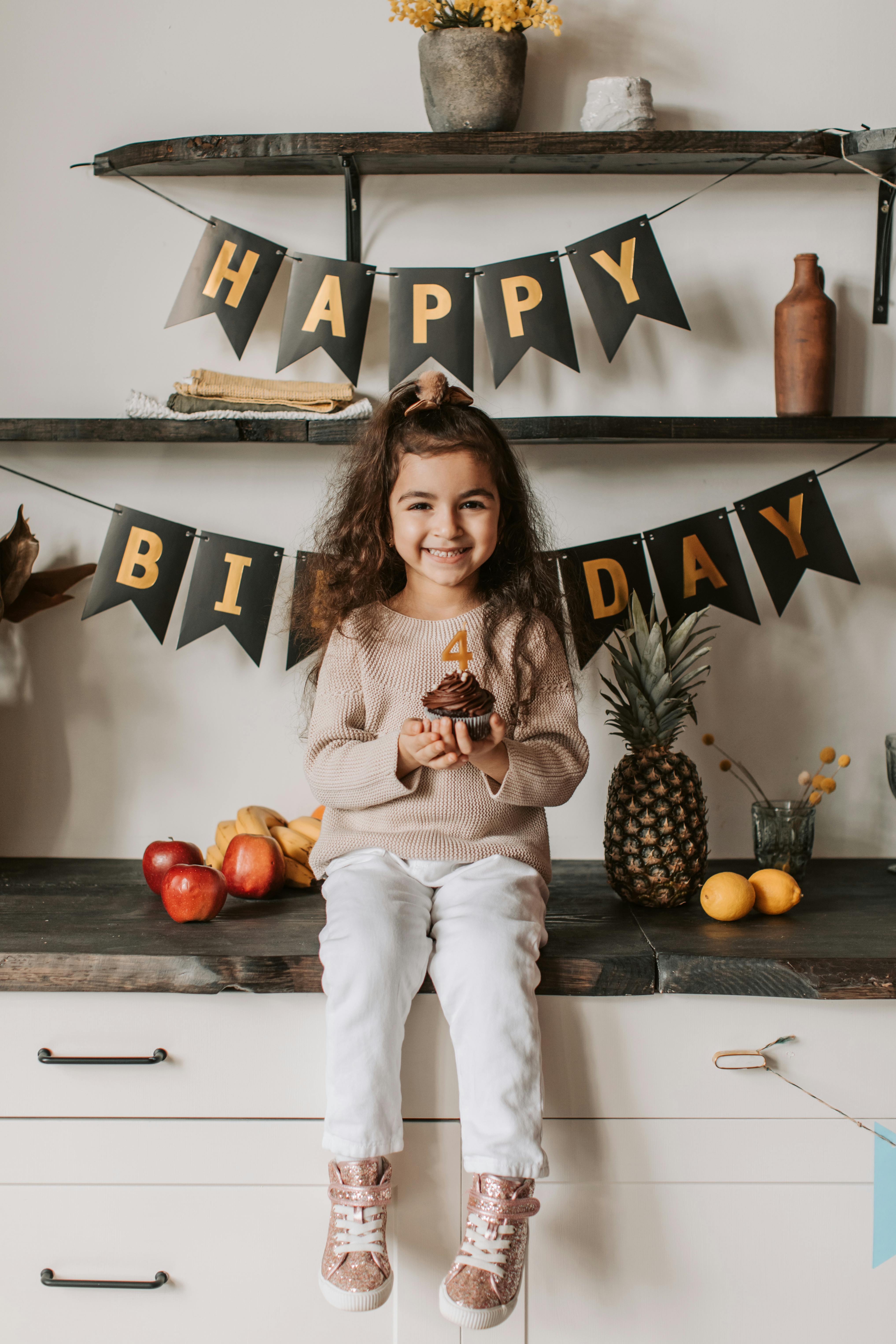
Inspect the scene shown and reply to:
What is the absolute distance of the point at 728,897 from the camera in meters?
1.38

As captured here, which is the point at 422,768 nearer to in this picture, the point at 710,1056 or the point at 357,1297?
the point at 710,1056

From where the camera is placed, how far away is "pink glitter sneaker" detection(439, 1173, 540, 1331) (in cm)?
105

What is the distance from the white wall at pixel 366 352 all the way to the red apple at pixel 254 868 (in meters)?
0.30

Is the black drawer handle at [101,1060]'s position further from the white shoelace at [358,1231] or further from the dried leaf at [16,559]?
the dried leaf at [16,559]

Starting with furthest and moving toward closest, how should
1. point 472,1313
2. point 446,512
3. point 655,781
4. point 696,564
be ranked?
point 696,564 < point 655,781 < point 446,512 < point 472,1313

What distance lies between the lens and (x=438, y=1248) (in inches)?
48.4

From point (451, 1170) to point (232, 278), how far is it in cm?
140

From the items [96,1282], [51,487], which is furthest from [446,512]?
[96,1282]

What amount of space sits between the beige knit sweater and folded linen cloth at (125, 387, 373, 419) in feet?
1.17

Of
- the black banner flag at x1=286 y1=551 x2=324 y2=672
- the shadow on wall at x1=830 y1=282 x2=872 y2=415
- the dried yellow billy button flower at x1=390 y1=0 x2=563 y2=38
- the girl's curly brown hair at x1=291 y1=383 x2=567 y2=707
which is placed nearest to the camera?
the girl's curly brown hair at x1=291 y1=383 x2=567 y2=707

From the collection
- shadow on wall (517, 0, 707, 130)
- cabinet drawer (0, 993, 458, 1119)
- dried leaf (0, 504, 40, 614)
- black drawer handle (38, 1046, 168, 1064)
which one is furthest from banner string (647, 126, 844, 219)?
black drawer handle (38, 1046, 168, 1064)

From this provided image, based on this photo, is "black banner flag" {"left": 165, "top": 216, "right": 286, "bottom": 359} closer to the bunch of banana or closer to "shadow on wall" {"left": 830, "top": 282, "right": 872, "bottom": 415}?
the bunch of banana

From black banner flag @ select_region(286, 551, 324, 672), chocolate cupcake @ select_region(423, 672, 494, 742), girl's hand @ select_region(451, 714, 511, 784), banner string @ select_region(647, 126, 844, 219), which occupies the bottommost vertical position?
girl's hand @ select_region(451, 714, 511, 784)

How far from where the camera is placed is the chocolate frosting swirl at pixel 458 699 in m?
1.18
